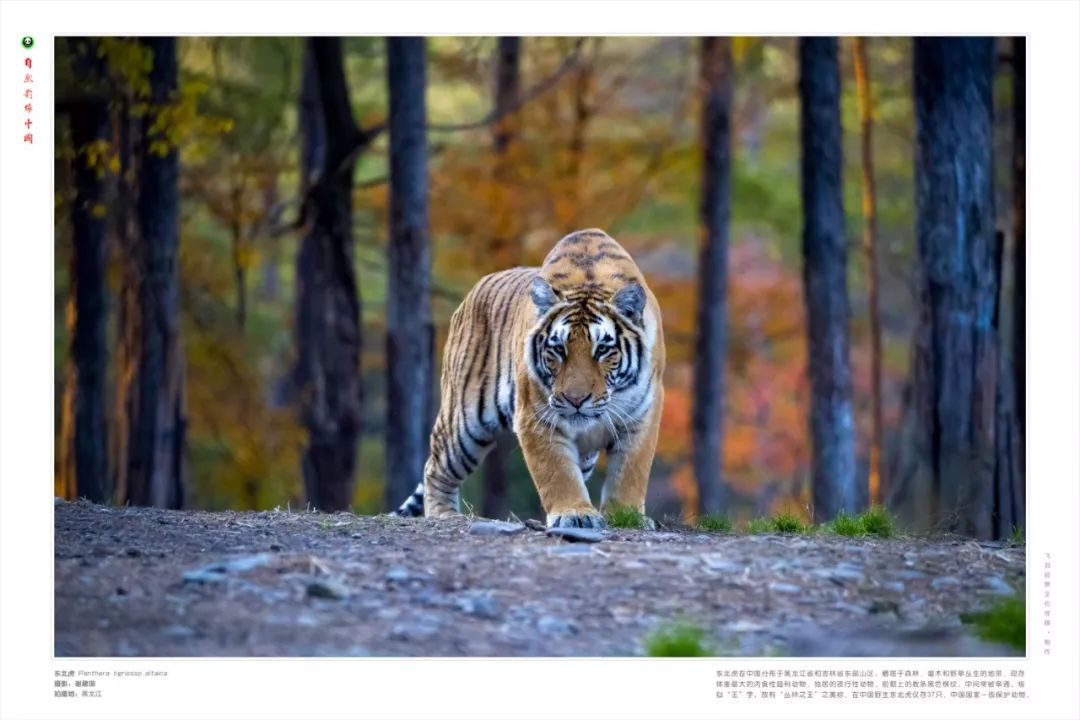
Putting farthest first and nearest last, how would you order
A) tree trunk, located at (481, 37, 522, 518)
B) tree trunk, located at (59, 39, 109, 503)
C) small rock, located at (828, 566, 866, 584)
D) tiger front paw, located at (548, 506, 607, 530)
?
1. tree trunk, located at (481, 37, 522, 518)
2. tree trunk, located at (59, 39, 109, 503)
3. tiger front paw, located at (548, 506, 607, 530)
4. small rock, located at (828, 566, 866, 584)

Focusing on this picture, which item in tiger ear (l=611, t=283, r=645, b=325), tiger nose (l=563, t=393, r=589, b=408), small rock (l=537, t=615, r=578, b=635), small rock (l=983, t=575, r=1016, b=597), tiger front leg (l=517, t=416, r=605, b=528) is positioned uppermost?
tiger ear (l=611, t=283, r=645, b=325)

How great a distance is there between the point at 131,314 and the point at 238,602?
7322 millimetres

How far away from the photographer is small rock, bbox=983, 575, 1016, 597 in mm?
6191

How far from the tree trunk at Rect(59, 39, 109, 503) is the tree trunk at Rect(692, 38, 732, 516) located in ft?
20.9

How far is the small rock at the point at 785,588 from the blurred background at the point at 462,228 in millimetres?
1873

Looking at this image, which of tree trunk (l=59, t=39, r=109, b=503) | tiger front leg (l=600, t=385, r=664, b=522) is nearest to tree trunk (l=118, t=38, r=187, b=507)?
tree trunk (l=59, t=39, r=109, b=503)

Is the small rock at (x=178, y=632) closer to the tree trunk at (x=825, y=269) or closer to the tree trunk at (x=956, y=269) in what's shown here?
the tree trunk at (x=956, y=269)

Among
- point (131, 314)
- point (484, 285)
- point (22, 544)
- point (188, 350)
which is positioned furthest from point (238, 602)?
point (188, 350)

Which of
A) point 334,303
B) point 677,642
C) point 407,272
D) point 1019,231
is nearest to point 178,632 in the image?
point 677,642

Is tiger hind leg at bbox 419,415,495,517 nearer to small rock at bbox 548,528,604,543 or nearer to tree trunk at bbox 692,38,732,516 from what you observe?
small rock at bbox 548,528,604,543

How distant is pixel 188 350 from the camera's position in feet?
57.1

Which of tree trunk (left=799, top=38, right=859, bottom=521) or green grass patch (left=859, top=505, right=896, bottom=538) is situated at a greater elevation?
tree trunk (left=799, top=38, right=859, bottom=521)
